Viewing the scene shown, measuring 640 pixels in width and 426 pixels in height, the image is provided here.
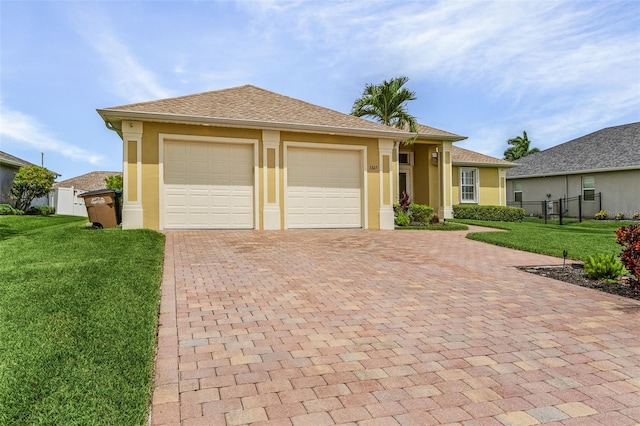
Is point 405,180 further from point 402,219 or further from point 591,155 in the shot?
point 591,155

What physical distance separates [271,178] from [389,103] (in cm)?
791

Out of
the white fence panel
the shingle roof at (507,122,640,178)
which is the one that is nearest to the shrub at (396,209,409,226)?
the shingle roof at (507,122,640,178)

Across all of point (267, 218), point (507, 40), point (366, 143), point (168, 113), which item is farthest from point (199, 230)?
point (507, 40)

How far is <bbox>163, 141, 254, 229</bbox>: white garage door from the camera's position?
11898mm

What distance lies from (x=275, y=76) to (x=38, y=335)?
52.6ft

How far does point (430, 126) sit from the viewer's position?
20.8m

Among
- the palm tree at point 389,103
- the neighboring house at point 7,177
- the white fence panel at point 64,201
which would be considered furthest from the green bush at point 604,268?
the neighboring house at point 7,177

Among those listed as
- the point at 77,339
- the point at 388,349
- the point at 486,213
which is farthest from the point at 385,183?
the point at 77,339

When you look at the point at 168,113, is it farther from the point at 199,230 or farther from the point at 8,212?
the point at 8,212

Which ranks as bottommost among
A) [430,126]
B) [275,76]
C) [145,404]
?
[145,404]

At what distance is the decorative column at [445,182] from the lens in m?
19.4

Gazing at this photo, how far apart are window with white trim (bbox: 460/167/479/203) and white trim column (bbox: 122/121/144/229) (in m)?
16.7

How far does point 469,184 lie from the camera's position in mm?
22250

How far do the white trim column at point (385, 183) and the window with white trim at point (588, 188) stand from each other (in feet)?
53.4
